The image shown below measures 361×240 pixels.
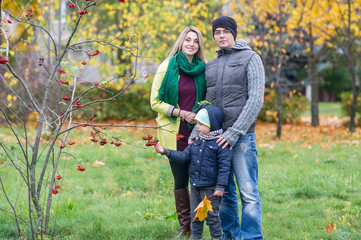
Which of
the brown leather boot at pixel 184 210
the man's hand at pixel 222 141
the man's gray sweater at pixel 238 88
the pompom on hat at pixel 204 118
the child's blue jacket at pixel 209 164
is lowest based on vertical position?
the brown leather boot at pixel 184 210

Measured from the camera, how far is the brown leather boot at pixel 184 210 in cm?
393

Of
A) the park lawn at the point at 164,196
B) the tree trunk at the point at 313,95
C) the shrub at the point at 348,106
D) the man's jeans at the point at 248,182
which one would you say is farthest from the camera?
the tree trunk at the point at 313,95

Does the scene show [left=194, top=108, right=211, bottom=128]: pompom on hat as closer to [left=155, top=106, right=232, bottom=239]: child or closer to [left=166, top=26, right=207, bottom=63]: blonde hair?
[left=155, top=106, right=232, bottom=239]: child

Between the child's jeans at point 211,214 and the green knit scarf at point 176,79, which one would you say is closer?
the child's jeans at point 211,214

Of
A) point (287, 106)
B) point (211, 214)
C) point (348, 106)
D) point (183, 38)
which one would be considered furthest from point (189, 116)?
point (287, 106)

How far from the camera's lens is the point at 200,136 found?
3434mm

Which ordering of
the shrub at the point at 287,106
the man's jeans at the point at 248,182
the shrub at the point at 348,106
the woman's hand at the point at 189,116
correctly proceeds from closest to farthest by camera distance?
the man's jeans at the point at 248,182, the woman's hand at the point at 189,116, the shrub at the point at 348,106, the shrub at the point at 287,106

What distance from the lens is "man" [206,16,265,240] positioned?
3291mm

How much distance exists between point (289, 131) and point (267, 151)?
4.10 m

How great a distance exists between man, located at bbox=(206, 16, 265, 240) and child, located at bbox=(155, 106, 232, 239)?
0.09 m

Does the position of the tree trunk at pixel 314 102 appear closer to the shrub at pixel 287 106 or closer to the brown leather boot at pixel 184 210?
the shrub at pixel 287 106

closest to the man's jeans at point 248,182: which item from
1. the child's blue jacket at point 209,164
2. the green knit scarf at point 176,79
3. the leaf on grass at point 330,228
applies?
the child's blue jacket at point 209,164

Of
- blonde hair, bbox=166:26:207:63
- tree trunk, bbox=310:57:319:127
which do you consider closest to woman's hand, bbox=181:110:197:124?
blonde hair, bbox=166:26:207:63

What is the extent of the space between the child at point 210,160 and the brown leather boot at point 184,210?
0.50 metres
